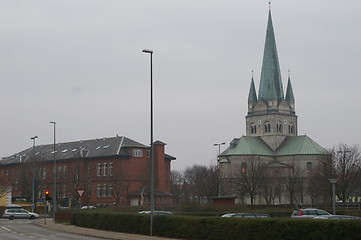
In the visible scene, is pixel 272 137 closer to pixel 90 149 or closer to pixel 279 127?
pixel 279 127

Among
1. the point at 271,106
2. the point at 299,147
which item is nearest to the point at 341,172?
the point at 299,147

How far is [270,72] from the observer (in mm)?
150750

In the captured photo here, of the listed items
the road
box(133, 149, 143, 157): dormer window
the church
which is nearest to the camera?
the road

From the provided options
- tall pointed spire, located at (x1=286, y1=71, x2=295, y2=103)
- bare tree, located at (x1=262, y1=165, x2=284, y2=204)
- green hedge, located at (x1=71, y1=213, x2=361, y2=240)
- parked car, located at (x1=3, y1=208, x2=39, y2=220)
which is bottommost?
parked car, located at (x1=3, y1=208, x2=39, y2=220)

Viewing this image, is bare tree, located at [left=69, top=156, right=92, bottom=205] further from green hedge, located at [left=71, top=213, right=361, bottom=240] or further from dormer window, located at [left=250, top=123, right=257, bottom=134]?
dormer window, located at [left=250, top=123, right=257, bottom=134]

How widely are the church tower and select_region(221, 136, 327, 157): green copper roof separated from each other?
2245mm

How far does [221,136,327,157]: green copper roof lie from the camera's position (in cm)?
14400

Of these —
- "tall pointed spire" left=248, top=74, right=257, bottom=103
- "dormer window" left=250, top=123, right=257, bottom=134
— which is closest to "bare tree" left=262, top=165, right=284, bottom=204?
"dormer window" left=250, top=123, right=257, bottom=134

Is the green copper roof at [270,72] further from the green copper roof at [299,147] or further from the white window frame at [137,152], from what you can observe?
the white window frame at [137,152]

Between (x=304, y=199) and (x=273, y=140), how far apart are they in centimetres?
2865

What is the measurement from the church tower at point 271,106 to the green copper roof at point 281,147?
88.4 inches

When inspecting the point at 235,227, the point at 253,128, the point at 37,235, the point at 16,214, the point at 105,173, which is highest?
the point at 253,128

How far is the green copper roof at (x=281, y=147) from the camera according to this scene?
144 metres

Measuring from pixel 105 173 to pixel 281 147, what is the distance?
55821mm
